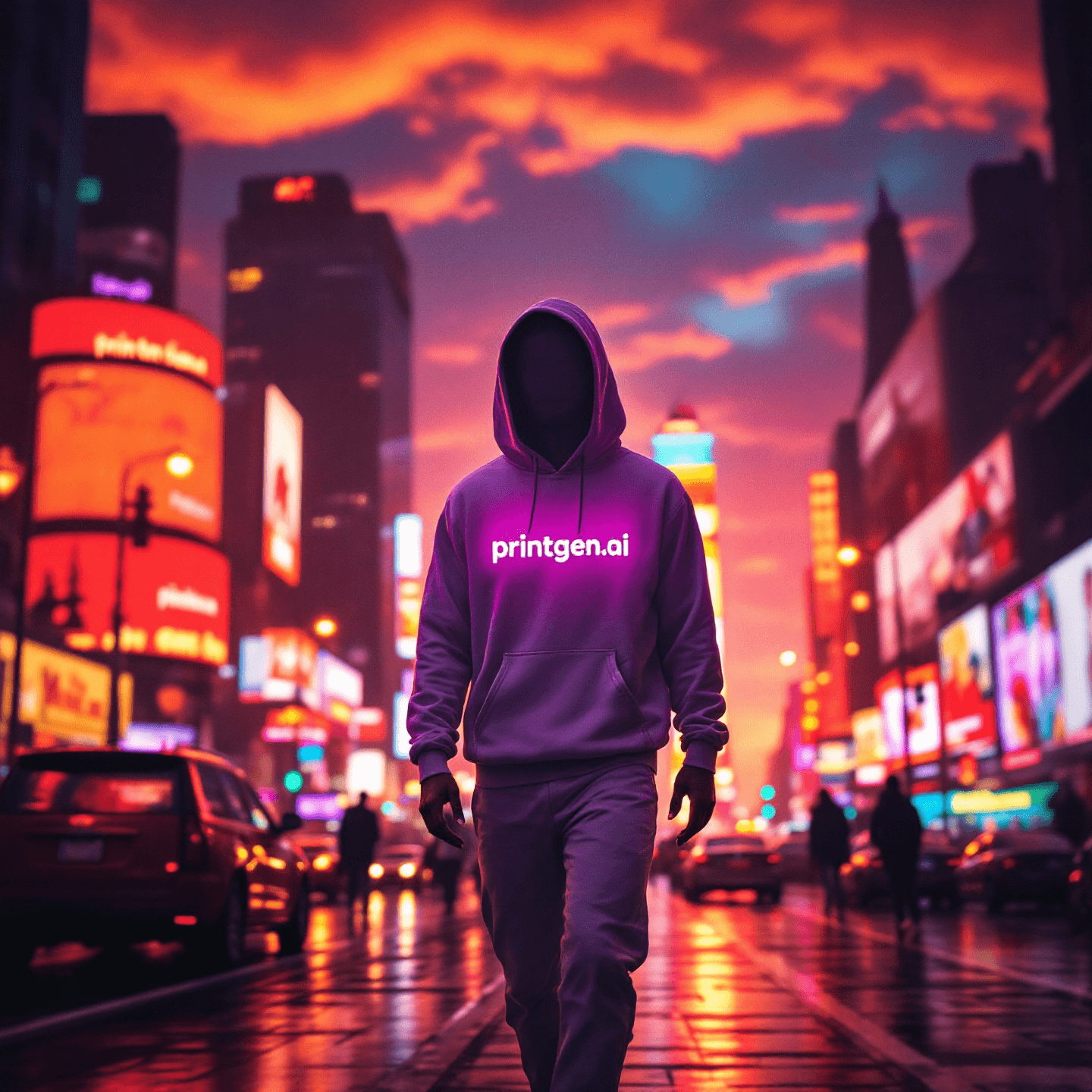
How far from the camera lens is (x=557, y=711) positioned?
4.20 m

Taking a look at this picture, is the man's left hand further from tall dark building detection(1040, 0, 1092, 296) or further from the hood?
tall dark building detection(1040, 0, 1092, 296)

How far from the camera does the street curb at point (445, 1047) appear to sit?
700 cm

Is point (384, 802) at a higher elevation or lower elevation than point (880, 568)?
lower

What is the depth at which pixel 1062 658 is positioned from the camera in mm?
51719

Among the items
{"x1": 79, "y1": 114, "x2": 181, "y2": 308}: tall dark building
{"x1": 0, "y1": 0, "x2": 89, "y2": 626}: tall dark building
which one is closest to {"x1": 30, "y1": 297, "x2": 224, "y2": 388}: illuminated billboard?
{"x1": 0, "y1": 0, "x2": 89, "y2": 626}: tall dark building

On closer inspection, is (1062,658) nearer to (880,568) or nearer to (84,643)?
(84,643)

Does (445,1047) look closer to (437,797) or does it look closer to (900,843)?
(437,797)

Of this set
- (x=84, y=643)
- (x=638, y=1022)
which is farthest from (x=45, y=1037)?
(x=84, y=643)

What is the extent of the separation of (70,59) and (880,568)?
61386 mm

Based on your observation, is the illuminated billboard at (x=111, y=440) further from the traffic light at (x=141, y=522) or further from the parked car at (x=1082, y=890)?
the parked car at (x=1082, y=890)

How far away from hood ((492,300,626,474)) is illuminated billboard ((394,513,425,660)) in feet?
463

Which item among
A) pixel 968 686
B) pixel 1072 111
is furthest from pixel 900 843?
pixel 1072 111

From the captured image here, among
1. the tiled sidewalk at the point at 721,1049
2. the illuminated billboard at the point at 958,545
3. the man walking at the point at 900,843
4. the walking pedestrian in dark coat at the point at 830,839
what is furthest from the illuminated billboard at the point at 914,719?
the tiled sidewalk at the point at 721,1049

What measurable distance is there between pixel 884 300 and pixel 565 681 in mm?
177998
